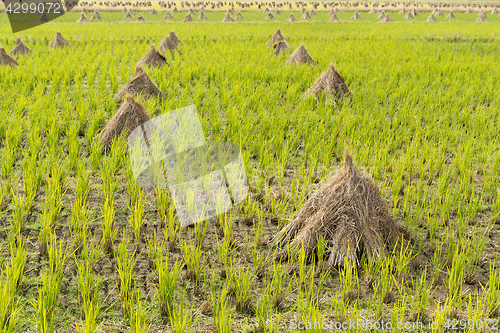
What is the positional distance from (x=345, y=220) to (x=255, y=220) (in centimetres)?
71

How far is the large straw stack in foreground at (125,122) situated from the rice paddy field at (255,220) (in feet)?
0.42

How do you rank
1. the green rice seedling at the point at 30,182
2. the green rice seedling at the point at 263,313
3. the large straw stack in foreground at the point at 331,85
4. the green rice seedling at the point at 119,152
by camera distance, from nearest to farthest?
the green rice seedling at the point at 263,313, the green rice seedling at the point at 30,182, the green rice seedling at the point at 119,152, the large straw stack in foreground at the point at 331,85

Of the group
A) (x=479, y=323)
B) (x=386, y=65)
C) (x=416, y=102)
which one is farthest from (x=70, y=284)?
(x=386, y=65)

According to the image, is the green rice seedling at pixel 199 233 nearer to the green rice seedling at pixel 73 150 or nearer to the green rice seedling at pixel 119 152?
the green rice seedling at pixel 119 152

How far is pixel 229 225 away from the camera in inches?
97.3

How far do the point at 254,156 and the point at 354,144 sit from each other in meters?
0.99

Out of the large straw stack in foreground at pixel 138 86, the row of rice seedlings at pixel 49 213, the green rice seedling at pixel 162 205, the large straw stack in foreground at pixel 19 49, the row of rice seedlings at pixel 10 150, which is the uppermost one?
the large straw stack in foreground at pixel 19 49

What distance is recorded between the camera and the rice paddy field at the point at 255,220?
1.87m

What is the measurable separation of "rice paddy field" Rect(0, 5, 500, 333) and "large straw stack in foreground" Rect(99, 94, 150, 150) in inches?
5.1

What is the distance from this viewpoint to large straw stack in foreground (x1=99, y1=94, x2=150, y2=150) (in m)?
3.90

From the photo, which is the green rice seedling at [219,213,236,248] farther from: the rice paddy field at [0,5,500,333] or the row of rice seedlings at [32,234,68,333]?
the row of rice seedlings at [32,234,68,333]

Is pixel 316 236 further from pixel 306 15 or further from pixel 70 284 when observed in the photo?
pixel 306 15

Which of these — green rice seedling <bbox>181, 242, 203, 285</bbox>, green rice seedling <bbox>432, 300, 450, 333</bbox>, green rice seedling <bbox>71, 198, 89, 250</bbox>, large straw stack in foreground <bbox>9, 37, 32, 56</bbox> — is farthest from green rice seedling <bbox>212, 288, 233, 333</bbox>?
large straw stack in foreground <bbox>9, 37, 32, 56</bbox>

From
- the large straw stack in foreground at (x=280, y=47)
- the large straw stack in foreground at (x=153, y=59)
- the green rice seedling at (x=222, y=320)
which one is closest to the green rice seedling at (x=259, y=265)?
the green rice seedling at (x=222, y=320)
